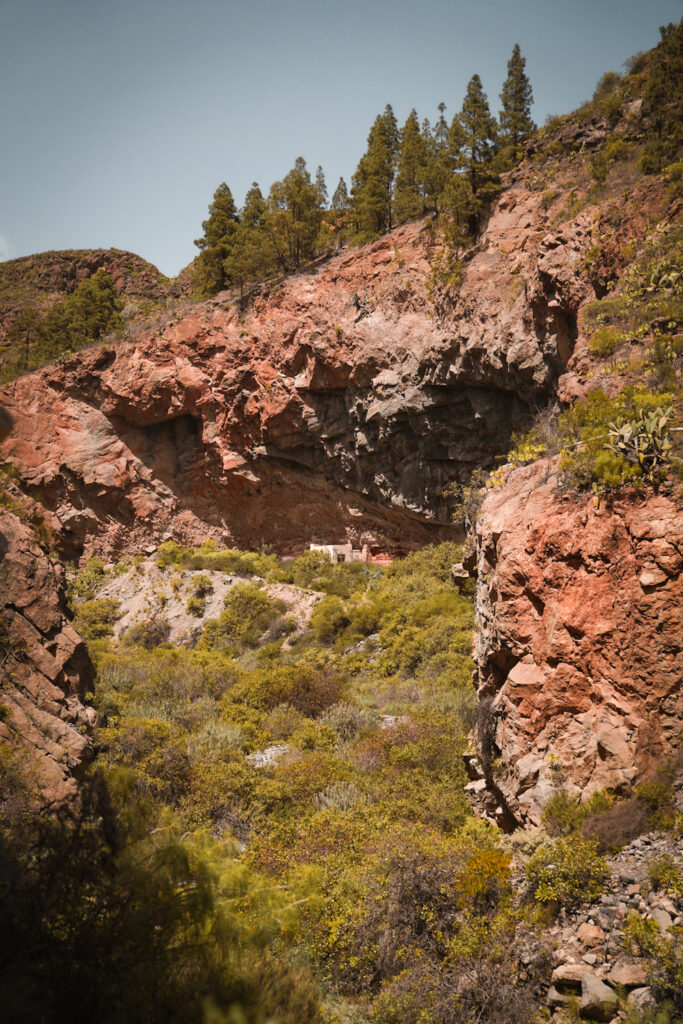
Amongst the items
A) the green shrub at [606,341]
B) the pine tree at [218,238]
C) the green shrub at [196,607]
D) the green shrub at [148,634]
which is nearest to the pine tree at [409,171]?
the pine tree at [218,238]

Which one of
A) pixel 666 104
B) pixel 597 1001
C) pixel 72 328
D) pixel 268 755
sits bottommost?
pixel 268 755

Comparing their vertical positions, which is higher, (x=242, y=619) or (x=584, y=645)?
(x=584, y=645)

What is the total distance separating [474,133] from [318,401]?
10678mm

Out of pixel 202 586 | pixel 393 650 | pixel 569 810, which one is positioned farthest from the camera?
pixel 202 586

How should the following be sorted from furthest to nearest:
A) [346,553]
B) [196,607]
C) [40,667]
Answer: [346,553] → [196,607] → [40,667]

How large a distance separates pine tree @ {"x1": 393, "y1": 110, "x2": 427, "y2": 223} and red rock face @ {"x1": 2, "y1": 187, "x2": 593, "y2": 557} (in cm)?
118

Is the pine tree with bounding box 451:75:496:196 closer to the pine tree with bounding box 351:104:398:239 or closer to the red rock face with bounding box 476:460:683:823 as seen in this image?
the pine tree with bounding box 351:104:398:239

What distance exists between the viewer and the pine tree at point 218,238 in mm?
28344

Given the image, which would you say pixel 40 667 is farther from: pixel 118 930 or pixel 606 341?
pixel 606 341

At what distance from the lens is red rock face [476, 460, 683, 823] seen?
257 inches

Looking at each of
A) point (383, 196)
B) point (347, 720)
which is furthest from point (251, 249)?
point (347, 720)

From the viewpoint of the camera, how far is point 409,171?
25.9 meters

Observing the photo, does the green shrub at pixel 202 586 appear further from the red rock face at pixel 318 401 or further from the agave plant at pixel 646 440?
the agave plant at pixel 646 440

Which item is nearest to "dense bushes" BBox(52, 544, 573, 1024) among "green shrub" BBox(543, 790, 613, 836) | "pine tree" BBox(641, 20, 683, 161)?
"green shrub" BBox(543, 790, 613, 836)
